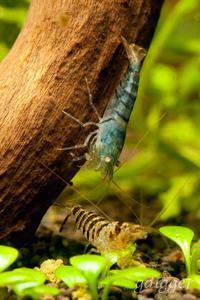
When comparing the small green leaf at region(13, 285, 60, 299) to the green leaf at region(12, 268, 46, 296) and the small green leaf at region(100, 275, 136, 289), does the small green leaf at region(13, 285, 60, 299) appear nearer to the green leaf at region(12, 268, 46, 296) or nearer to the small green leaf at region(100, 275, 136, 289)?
the green leaf at region(12, 268, 46, 296)

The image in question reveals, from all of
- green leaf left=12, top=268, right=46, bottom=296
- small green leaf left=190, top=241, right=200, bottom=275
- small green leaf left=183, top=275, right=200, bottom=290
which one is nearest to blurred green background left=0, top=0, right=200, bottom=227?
small green leaf left=190, top=241, right=200, bottom=275

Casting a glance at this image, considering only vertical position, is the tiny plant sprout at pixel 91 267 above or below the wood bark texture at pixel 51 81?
below

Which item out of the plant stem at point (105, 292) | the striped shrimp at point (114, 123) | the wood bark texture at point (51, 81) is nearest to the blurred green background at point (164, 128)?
the striped shrimp at point (114, 123)

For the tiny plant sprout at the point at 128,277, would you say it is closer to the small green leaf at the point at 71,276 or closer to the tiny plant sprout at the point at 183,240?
the small green leaf at the point at 71,276

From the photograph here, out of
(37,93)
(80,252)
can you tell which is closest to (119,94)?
(37,93)

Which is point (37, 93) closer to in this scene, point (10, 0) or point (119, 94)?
point (119, 94)
